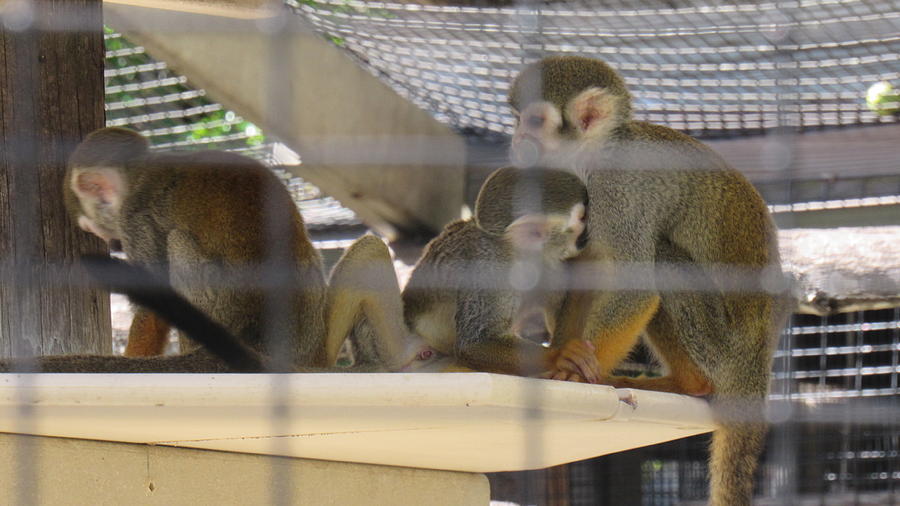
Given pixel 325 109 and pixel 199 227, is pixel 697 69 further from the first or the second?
pixel 199 227

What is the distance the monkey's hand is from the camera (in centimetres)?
174

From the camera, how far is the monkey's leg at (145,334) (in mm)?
1971

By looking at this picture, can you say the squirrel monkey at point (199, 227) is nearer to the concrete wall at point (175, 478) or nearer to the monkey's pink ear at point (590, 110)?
the concrete wall at point (175, 478)

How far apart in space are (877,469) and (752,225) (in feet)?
Answer: 7.71

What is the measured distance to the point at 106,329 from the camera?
6.52ft

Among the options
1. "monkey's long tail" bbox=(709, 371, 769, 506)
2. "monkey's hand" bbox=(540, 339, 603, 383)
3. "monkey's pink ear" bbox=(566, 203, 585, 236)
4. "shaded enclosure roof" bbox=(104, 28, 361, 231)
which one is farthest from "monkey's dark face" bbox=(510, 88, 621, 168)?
"shaded enclosure roof" bbox=(104, 28, 361, 231)

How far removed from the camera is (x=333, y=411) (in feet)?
4.00

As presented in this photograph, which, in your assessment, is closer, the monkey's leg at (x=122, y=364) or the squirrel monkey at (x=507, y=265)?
the monkey's leg at (x=122, y=364)

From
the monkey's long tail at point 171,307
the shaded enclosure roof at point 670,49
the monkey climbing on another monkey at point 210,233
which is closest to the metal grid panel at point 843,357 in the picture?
the shaded enclosure roof at point 670,49

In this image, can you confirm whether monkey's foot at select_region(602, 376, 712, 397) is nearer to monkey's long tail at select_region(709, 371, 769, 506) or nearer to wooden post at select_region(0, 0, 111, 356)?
monkey's long tail at select_region(709, 371, 769, 506)

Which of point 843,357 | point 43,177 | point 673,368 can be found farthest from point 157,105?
point 843,357

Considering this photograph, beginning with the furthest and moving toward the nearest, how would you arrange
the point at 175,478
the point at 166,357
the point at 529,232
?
the point at 529,232 → the point at 166,357 → the point at 175,478

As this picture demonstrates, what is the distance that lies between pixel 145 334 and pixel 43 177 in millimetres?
307

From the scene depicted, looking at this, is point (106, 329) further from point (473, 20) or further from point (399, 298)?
point (473, 20)
